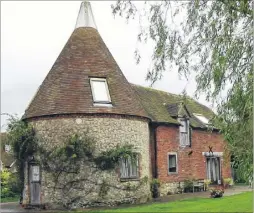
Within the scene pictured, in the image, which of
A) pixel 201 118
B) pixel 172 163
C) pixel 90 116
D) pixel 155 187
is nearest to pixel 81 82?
pixel 90 116

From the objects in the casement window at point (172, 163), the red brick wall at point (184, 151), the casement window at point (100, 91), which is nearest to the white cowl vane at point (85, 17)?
the casement window at point (100, 91)

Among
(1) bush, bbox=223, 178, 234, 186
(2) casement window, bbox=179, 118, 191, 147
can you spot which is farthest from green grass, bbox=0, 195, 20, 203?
(1) bush, bbox=223, 178, 234, 186

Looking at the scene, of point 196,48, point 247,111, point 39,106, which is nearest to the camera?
point 247,111

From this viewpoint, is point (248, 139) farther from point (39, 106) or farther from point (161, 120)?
point (161, 120)

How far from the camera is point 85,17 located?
29.2m

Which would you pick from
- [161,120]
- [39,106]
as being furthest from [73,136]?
[161,120]

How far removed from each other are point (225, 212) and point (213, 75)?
21.1 feet

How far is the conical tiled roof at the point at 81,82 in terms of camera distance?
81.1 feet

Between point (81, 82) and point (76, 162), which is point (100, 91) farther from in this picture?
point (76, 162)

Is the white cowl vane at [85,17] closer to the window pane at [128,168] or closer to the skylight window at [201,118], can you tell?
the window pane at [128,168]

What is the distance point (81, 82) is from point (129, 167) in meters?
5.17

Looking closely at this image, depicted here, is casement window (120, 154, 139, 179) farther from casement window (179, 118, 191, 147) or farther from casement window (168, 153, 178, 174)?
casement window (179, 118, 191, 147)

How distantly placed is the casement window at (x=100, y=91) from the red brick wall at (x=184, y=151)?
5273mm

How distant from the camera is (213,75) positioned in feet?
40.5
